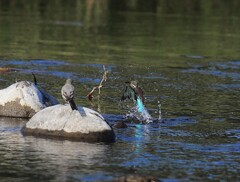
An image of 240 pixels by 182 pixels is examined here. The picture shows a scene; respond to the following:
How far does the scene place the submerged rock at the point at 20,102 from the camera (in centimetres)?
1561

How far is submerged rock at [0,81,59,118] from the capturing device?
51.2 ft

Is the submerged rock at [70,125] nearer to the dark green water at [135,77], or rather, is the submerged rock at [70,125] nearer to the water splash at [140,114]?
the dark green water at [135,77]

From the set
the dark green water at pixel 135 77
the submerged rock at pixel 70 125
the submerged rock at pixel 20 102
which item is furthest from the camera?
Result: the submerged rock at pixel 20 102

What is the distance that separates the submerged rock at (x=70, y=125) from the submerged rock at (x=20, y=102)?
1.79m

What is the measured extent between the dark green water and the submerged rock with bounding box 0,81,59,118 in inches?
18.5

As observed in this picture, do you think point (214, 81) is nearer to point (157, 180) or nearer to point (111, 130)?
point (111, 130)

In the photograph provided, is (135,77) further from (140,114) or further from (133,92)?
(140,114)

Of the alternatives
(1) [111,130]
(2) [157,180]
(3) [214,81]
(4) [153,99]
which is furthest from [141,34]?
(2) [157,180]

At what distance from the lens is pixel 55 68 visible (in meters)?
22.1

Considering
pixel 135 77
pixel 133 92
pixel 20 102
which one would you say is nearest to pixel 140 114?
pixel 133 92

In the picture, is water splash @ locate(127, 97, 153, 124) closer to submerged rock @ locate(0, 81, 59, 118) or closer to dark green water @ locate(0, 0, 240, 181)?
dark green water @ locate(0, 0, 240, 181)

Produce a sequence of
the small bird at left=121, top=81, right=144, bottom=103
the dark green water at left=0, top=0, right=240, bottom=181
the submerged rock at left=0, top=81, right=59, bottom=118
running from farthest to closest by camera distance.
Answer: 1. the small bird at left=121, top=81, right=144, bottom=103
2. the submerged rock at left=0, top=81, right=59, bottom=118
3. the dark green water at left=0, top=0, right=240, bottom=181

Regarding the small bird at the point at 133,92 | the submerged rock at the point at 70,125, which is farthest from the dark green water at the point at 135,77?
the small bird at the point at 133,92

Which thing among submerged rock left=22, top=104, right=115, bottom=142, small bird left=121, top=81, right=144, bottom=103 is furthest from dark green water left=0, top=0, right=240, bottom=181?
small bird left=121, top=81, right=144, bottom=103
